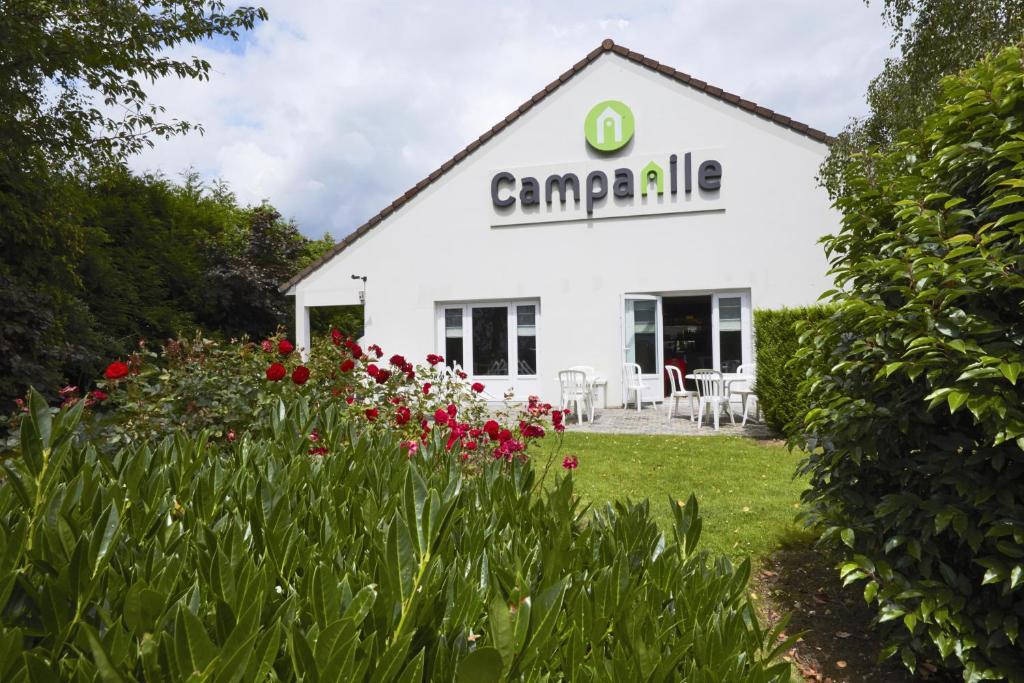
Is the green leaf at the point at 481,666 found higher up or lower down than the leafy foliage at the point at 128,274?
lower down

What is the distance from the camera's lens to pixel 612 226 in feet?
46.4

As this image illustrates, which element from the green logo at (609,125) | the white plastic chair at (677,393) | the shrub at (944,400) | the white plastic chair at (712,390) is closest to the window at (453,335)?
the green logo at (609,125)

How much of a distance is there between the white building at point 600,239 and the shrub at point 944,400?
409 inches

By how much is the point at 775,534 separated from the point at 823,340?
2369 mm

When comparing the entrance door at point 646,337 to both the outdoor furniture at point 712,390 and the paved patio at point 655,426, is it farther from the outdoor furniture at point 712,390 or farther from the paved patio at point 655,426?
the outdoor furniture at point 712,390

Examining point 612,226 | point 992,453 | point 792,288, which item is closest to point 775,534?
point 992,453

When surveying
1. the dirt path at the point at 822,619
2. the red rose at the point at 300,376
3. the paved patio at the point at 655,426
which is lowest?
the dirt path at the point at 822,619

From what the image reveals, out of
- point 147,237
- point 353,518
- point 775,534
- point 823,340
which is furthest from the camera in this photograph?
point 147,237

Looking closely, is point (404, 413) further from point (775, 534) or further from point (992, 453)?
point (775, 534)

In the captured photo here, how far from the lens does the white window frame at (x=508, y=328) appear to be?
14.7m

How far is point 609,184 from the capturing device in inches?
559

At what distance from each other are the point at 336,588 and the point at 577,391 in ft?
37.5

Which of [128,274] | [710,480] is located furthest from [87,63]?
[710,480]

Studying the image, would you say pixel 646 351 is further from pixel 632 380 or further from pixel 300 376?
pixel 300 376
